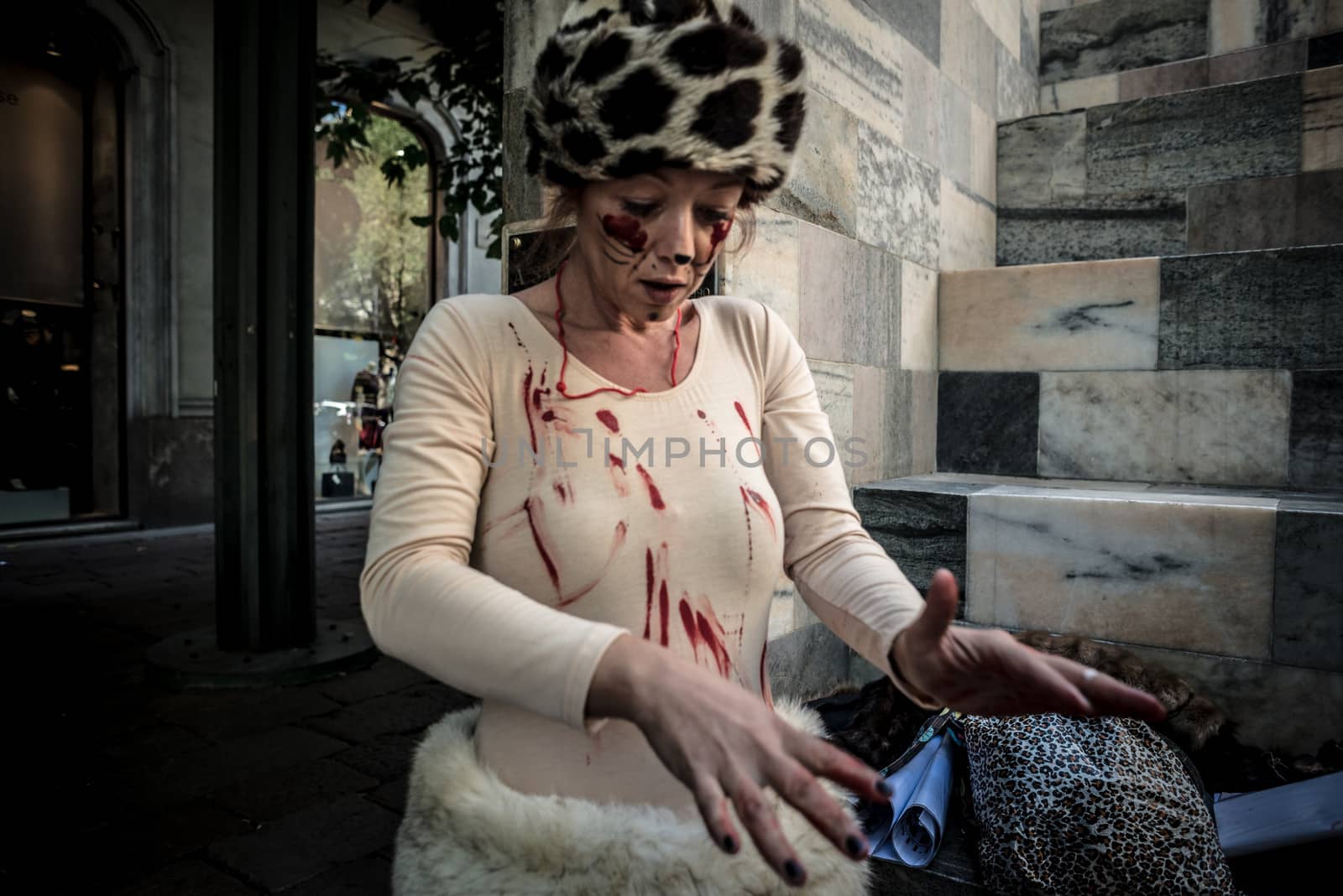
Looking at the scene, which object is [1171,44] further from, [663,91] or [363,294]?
[363,294]

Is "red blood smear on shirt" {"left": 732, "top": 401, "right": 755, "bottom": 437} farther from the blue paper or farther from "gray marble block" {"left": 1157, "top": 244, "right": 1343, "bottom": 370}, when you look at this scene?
"gray marble block" {"left": 1157, "top": 244, "right": 1343, "bottom": 370}

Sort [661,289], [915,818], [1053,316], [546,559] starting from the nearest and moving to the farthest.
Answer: [546,559] < [661,289] < [915,818] < [1053,316]

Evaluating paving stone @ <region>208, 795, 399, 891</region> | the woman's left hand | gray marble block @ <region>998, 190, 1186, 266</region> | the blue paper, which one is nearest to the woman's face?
the woman's left hand

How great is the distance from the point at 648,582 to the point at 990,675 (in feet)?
1.55

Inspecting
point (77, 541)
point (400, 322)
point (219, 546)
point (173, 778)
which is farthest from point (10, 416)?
point (173, 778)

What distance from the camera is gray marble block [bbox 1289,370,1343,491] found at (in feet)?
10.7

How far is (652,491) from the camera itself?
1.25 metres

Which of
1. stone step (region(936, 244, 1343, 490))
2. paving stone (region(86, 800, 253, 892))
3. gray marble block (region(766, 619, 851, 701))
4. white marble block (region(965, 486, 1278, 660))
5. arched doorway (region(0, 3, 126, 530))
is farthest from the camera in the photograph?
arched doorway (region(0, 3, 126, 530))

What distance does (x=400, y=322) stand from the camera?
35.7ft

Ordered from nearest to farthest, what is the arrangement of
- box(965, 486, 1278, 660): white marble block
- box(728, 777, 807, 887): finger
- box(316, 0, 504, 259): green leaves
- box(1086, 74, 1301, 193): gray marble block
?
box(728, 777, 807, 887): finger, box(965, 486, 1278, 660): white marble block, box(1086, 74, 1301, 193): gray marble block, box(316, 0, 504, 259): green leaves

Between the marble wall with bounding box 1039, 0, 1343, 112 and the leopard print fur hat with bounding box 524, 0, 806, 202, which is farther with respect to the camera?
the marble wall with bounding box 1039, 0, 1343, 112

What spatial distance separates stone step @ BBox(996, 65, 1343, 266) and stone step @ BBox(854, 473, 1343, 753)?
5.37 feet

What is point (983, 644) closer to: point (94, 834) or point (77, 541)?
point (94, 834)

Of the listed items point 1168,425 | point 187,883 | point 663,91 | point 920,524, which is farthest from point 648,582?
point 1168,425
